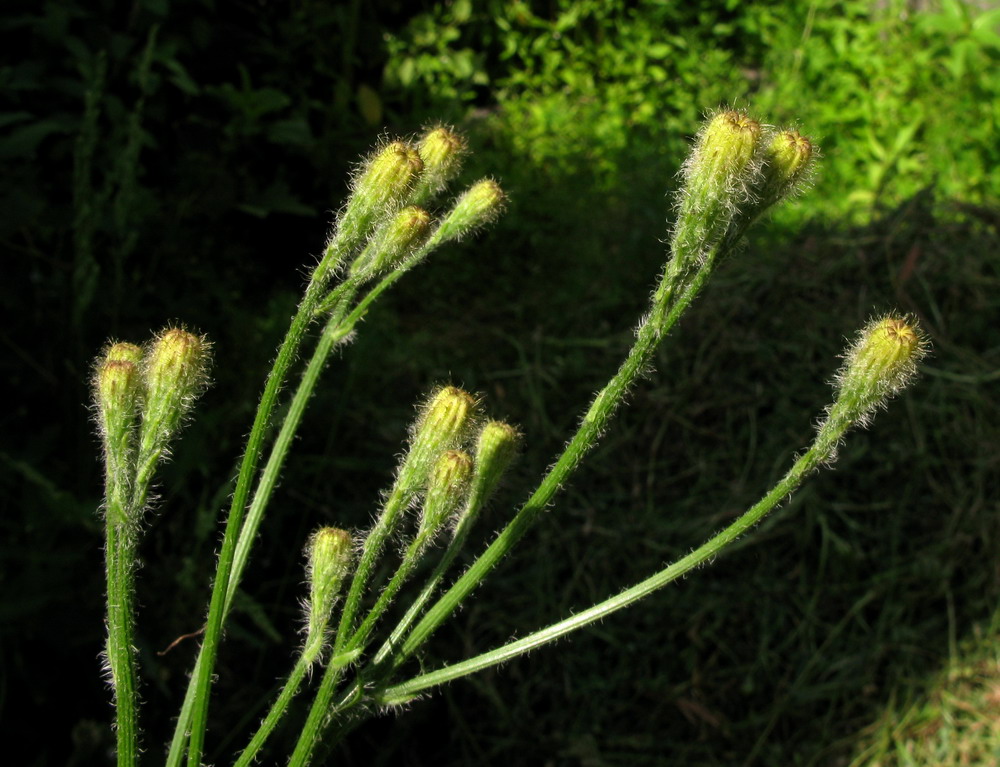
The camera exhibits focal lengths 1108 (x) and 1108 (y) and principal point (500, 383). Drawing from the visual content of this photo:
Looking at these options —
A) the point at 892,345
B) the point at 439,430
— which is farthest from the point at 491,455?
the point at 892,345

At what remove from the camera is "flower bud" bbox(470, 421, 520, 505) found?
2.26 ft

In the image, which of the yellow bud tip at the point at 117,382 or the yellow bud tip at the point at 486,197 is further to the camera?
the yellow bud tip at the point at 486,197

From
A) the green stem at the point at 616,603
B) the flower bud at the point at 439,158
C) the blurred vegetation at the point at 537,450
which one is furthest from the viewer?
the blurred vegetation at the point at 537,450

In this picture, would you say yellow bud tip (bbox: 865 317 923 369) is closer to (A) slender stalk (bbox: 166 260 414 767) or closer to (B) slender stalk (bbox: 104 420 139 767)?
(A) slender stalk (bbox: 166 260 414 767)

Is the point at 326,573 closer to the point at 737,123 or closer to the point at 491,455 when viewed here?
the point at 491,455

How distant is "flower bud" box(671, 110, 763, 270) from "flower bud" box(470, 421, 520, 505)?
0.49ft

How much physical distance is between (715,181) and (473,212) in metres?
0.19

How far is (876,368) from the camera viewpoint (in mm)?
663

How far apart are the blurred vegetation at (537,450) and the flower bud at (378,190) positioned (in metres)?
0.83

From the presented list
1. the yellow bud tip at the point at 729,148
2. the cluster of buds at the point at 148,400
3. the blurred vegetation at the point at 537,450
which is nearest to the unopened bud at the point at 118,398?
the cluster of buds at the point at 148,400

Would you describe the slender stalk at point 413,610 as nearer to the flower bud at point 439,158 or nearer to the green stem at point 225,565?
the green stem at point 225,565

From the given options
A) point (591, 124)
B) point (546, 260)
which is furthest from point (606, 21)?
point (546, 260)

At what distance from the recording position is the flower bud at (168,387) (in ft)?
2.12

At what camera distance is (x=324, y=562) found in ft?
2.14
